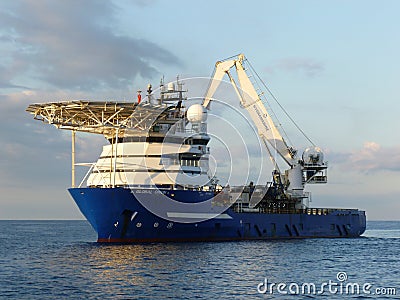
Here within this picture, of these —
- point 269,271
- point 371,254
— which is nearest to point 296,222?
point 371,254

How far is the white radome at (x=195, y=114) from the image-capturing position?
2263 inches

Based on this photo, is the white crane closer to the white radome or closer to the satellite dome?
the satellite dome

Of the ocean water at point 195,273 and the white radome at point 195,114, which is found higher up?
the white radome at point 195,114

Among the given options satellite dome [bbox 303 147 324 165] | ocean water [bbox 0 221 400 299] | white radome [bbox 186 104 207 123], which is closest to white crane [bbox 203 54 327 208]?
satellite dome [bbox 303 147 324 165]

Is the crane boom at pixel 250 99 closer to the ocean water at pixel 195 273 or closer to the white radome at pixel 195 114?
the white radome at pixel 195 114

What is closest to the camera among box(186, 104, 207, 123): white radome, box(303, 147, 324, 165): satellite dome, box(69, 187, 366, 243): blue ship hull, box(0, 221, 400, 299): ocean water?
box(0, 221, 400, 299): ocean water

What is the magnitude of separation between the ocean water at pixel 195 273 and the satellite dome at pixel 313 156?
1901 cm

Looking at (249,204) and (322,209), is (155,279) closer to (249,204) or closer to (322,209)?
(249,204)

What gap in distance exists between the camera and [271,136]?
2702 inches

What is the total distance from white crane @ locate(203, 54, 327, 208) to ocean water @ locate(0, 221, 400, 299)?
16598mm

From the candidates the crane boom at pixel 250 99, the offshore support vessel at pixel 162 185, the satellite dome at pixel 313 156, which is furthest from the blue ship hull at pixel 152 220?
the satellite dome at pixel 313 156

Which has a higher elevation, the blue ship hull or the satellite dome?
the satellite dome

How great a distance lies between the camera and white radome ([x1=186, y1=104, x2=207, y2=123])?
2263 inches

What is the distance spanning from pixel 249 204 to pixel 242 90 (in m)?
14.0
